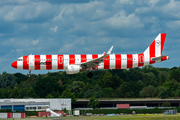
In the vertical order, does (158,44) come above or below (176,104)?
above

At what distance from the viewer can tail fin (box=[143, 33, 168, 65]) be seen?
260ft

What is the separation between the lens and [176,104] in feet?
536

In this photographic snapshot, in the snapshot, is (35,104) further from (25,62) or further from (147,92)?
(147,92)

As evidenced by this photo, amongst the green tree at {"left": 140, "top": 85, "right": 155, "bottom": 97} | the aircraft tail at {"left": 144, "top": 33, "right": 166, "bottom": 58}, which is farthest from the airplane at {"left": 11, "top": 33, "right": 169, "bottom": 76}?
the green tree at {"left": 140, "top": 85, "right": 155, "bottom": 97}

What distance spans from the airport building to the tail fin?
64.8m

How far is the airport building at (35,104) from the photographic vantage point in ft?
430

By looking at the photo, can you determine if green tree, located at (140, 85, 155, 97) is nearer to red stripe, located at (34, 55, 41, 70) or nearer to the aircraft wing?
the aircraft wing

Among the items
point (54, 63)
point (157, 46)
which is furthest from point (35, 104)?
point (157, 46)

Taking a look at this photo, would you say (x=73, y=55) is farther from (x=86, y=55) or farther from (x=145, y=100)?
(x=145, y=100)

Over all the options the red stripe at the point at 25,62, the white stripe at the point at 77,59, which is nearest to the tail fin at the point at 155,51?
the white stripe at the point at 77,59

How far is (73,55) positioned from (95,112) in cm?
4513

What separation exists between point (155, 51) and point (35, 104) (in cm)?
6780

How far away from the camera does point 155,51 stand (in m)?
81.2

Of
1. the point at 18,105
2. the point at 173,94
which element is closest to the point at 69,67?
the point at 18,105
